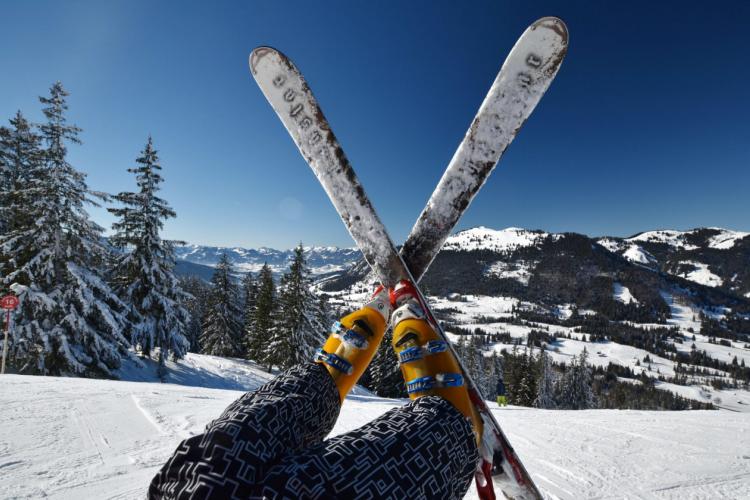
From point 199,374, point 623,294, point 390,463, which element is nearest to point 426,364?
point 390,463

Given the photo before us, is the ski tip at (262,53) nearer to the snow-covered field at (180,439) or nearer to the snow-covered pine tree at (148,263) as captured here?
the snow-covered field at (180,439)

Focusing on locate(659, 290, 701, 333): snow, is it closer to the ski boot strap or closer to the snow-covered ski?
the snow-covered ski

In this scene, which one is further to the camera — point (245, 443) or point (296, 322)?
point (296, 322)

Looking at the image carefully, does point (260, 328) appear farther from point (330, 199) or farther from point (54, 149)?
point (330, 199)

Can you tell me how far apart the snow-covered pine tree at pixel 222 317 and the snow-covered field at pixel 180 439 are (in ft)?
72.8

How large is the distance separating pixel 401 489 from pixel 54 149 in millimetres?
14283

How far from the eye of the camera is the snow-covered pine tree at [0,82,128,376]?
9547 mm

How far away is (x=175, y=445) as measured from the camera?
7.56 ft

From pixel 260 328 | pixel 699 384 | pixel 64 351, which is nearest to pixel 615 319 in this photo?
pixel 699 384

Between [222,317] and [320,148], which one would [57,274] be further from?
[222,317]

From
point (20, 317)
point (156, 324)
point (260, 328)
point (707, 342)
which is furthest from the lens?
point (707, 342)

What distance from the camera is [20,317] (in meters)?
9.51

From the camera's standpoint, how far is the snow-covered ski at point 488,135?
2578 mm

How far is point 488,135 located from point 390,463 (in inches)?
97.3
